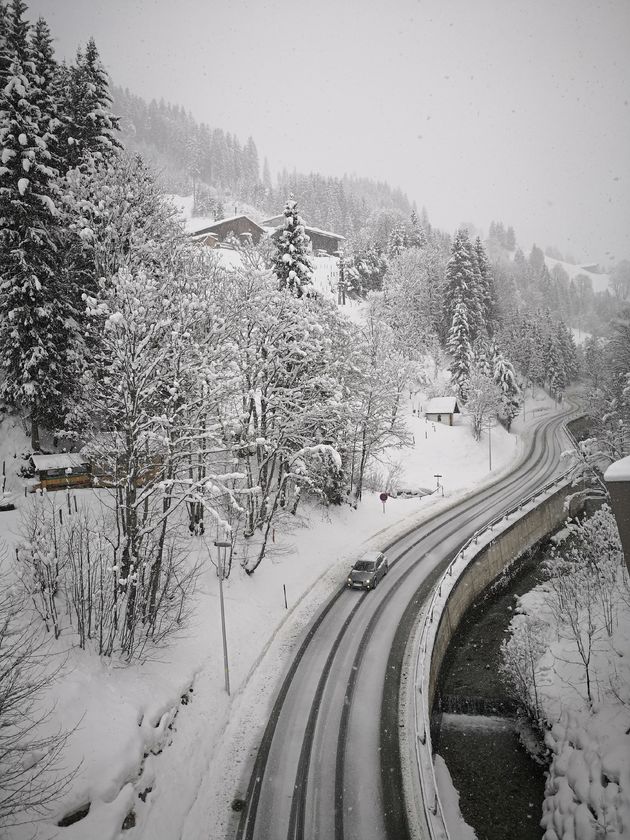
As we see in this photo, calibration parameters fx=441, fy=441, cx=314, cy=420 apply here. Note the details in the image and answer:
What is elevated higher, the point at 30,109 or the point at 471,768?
the point at 30,109

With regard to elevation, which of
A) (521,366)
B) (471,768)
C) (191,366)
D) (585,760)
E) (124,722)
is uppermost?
(521,366)

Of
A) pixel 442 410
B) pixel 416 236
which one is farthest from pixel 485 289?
pixel 416 236

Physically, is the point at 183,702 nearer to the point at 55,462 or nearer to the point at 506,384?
the point at 55,462

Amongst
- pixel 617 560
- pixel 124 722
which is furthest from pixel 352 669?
pixel 617 560

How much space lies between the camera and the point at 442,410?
52969 mm

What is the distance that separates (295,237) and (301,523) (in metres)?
17.1

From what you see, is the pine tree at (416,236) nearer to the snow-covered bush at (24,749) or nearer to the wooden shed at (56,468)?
the wooden shed at (56,468)

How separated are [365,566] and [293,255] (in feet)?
58.4

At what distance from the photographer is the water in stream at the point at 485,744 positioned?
13.2m

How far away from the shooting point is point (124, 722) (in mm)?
10773

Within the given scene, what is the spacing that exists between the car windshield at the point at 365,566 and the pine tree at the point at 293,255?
1514 cm

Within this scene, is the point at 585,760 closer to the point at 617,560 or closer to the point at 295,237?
the point at 617,560

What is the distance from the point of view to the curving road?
34.9 ft

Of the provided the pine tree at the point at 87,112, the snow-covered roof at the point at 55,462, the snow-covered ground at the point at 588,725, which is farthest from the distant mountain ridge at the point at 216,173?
the snow-covered ground at the point at 588,725
